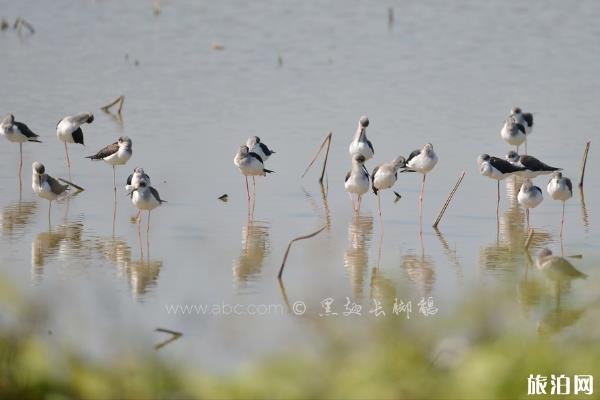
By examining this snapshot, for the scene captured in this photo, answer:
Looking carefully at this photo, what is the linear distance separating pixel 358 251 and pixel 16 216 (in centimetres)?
371

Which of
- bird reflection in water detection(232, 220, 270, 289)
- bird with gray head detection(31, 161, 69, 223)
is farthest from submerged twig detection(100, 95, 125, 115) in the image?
bird reflection in water detection(232, 220, 270, 289)

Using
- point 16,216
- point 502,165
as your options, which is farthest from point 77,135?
point 502,165

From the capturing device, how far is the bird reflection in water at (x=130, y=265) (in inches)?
372

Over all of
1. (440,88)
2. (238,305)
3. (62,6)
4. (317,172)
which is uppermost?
(62,6)

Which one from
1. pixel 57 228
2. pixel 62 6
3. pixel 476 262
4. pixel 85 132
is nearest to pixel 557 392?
pixel 476 262

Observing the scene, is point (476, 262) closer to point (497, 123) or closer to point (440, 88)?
point (497, 123)

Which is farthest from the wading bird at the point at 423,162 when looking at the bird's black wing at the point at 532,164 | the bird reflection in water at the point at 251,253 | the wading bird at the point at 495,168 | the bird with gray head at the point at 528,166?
the bird reflection in water at the point at 251,253

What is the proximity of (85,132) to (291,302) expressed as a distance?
839 centimetres

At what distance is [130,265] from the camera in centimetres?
1020

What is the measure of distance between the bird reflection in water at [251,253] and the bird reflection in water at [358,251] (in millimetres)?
775

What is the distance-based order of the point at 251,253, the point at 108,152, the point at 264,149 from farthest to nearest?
the point at 264,149 → the point at 108,152 → the point at 251,253

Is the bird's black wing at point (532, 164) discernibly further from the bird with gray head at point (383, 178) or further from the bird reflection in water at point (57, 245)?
the bird reflection in water at point (57, 245)

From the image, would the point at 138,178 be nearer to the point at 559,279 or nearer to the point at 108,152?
the point at 108,152

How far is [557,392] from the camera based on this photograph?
3646 millimetres
